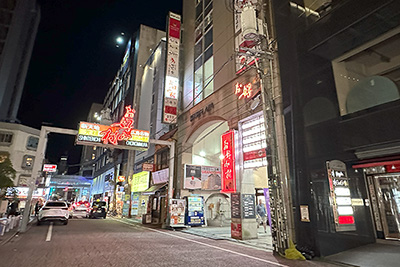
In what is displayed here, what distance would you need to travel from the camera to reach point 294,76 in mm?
9133

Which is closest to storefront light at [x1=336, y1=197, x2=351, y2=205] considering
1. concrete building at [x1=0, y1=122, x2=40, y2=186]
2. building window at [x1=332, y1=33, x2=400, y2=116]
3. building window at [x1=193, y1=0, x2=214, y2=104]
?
building window at [x1=332, y1=33, x2=400, y2=116]

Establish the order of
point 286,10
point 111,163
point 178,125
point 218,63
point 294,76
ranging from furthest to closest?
1. point 111,163
2. point 178,125
3. point 218,63
4. point 286,10
5. point 294,76

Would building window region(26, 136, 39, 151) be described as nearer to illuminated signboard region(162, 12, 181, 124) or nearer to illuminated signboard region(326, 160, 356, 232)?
illuminated signboard region(162, 12, 181, 124)

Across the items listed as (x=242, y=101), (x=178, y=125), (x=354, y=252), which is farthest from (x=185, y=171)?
(x=354, y=252)

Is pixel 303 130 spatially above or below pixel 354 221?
above

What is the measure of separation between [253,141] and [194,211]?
8.09 meters

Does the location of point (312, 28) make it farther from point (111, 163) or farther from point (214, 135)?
point (111, 163)

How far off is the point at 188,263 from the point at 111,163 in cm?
4121

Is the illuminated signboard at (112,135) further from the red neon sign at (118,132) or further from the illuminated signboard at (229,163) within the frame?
the illuminated signboard at (229,163)

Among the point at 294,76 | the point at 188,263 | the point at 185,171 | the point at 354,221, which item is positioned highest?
the point at 294,76

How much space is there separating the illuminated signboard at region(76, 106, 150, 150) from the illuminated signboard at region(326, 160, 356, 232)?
Result: 11915mm

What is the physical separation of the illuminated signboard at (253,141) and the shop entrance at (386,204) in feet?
13.7

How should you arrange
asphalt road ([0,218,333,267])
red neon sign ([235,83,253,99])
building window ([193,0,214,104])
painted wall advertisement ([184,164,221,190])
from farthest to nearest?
painted wall advertisement ([184,164,221,190]), building window ([193,0,214,104]), red neon sign ([235,83,253,99]), asphalt road ([0,218,333,267])

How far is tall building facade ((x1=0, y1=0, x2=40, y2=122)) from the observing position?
3703 cm
